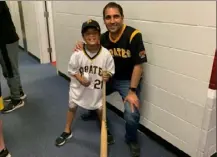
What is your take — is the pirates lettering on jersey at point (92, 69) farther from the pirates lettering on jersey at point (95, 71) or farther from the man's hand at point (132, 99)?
the man's hand at point (132, 99)

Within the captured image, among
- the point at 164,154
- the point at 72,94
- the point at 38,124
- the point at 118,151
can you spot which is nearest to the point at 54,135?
the point at 38,124

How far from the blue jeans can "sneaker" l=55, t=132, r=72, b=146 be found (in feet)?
1.56

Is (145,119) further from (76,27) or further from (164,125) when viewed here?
(76,27)

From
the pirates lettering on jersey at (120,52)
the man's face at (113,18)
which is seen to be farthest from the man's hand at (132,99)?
the man's face at (113,18)

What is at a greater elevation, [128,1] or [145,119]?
[128,1]

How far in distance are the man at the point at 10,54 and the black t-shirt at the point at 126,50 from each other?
884 millimetres

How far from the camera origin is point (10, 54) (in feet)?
7.46

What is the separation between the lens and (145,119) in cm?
203

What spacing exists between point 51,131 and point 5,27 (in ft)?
3.26

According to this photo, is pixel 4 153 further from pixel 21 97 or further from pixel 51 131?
pixel 21 97

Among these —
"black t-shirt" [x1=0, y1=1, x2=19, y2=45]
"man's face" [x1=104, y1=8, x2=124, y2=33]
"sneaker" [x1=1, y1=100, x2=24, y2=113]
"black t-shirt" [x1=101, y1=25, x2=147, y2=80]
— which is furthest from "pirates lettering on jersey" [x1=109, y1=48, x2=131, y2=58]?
"sneaker" [x1=1, y1=100, x2=24, y2=113]

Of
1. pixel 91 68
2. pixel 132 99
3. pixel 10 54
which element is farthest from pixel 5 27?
pixel 132 99

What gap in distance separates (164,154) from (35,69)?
2581mm

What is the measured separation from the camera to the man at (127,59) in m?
1.69
